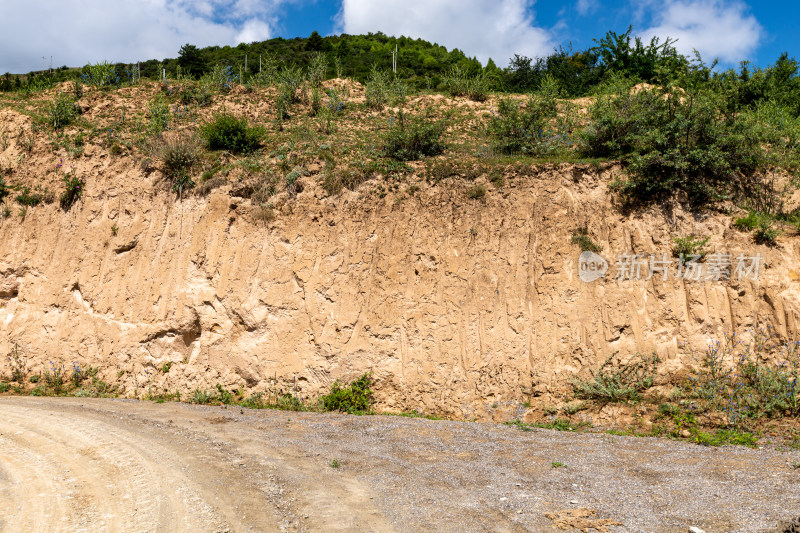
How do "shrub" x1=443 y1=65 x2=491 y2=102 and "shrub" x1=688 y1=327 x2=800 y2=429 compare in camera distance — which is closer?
"shrub" x1=688 y1=327 x2=800 y2=429

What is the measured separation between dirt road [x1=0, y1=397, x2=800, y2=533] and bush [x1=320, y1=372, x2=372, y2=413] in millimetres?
1073

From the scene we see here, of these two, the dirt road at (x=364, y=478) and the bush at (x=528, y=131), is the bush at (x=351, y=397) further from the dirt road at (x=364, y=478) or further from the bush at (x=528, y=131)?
the bush at (x=528, y=131)

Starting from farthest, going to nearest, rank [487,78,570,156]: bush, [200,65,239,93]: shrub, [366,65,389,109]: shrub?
[200,65,239,93]: shrub < [366,65,389,109]: shrub < [487,78,570,156]: bush

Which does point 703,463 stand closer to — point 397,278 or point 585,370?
point 585,370

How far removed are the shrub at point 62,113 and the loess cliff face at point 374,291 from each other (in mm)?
3565

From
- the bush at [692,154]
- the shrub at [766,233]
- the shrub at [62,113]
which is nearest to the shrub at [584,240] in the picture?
the bush at [692,154]

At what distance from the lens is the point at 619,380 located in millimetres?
10820

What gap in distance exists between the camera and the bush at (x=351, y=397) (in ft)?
38.1

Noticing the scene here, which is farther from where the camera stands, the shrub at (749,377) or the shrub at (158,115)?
the shrub at (158,115)

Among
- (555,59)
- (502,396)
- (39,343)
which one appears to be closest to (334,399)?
(502,396)

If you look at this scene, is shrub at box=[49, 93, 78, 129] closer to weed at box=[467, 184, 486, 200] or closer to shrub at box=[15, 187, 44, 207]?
shrub at box=[15, 187, 44, 207]

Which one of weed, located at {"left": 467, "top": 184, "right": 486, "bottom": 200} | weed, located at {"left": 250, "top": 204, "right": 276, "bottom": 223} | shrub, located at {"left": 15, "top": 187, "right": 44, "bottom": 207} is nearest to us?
weed, located at {"left": 467, "top": 184, "right": 486, "bottom": 200}

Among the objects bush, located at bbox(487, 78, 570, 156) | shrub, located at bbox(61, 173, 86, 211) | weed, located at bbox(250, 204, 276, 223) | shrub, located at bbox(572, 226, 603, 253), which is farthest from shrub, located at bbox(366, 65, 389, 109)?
shrub, located at bbox(61, 173, 86, 211)

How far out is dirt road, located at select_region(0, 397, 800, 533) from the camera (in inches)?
237
